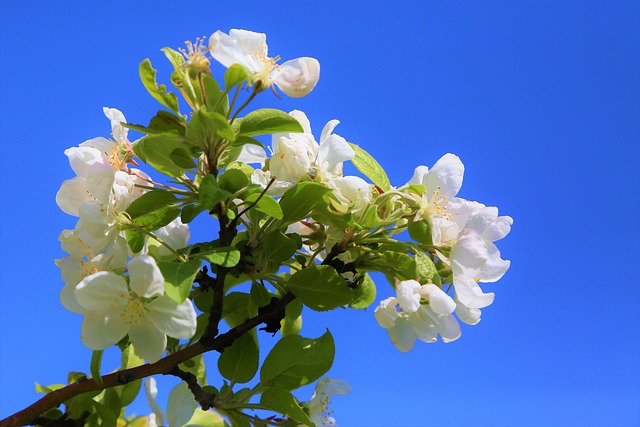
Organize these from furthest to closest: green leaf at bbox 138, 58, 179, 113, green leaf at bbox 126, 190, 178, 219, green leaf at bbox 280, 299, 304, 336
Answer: green leaf at bbox 280, 299, 304, 336
green leaf at bbox 126, 190, 178, 219
green leaf at bbox 138, 58, 179, 113

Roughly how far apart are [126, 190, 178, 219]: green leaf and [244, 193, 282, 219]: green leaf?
6.5 inches

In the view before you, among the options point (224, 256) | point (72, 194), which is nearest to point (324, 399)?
point (224, 256)

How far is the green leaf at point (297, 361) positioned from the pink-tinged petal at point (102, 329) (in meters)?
0.45

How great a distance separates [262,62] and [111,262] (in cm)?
53

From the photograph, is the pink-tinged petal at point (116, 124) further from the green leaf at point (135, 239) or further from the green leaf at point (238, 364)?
the green leaf at point (238, 364)

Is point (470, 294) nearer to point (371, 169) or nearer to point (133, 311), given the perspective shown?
point (371, 169)

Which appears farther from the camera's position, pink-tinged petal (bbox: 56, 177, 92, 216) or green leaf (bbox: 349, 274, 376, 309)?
green leaf (bbox: 349, 274, 376, 309)

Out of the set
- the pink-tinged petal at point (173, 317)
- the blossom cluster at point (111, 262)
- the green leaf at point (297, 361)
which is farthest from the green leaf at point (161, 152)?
the green leaf at point (297, 361)

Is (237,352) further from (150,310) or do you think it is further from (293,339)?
(150,310)

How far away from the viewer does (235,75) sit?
51.1 inches

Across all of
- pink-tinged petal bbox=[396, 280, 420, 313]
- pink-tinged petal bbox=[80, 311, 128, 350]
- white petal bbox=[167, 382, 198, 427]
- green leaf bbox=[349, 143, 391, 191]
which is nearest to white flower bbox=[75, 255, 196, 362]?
pink-tinged petal bbox=[80, 311, 128, 350]

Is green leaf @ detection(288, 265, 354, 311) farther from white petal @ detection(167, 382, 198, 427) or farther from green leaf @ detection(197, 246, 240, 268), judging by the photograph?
white petal @ detection(167, 382, 198, 427)

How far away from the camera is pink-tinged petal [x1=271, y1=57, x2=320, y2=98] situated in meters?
1.40

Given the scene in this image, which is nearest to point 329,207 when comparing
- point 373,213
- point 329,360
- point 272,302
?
point 373,213
